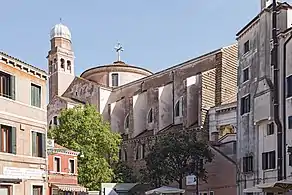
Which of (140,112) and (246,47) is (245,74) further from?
(140,112)

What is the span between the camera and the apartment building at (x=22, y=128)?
26.4 meters

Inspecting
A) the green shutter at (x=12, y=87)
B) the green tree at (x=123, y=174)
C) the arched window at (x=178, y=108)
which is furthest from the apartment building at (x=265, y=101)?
the green tree at (x=123, y=174)

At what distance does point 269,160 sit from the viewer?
2828cm

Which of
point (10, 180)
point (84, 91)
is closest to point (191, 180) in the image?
point (10, 180)

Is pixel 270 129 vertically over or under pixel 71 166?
over

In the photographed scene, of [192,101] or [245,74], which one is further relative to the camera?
[192,101]

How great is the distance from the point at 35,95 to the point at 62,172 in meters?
8.11

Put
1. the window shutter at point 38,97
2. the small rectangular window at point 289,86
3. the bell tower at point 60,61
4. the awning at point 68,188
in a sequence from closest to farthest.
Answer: the small rectangular window at point 289,86 → the window shutter at point 38,97 → the awning at point 68,188 → the bell tower at point 60,61

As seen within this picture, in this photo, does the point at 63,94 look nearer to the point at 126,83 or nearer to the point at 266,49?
the point at 126,83

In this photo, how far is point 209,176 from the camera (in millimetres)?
39844

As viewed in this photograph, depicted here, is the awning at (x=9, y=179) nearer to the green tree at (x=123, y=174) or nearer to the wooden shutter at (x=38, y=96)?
the wooden shutter at (x=38, y=96)

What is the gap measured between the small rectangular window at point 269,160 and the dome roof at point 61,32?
45.6 metres

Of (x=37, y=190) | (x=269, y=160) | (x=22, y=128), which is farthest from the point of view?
(x=37, y=190)

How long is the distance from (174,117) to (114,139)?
7116 mm
